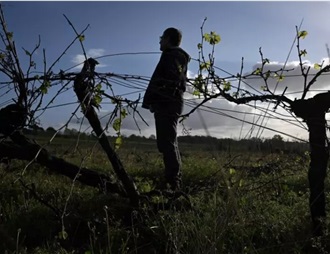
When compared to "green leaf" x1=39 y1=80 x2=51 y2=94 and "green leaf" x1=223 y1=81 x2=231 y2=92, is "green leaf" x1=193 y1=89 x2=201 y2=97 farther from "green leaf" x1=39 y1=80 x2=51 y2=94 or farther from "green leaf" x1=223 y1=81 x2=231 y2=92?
"green leaf" x1=39 y1=80 x2=51 y2=94

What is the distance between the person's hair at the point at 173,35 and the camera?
5.33 meters

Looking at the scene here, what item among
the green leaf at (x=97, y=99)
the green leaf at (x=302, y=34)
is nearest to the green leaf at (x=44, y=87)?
the green leaf at (x=97, y=99)

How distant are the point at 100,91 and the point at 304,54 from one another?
4.82ft

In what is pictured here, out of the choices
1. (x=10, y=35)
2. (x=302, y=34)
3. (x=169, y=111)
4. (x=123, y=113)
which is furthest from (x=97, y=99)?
(x=169, y=111)

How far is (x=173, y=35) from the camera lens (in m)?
5.34

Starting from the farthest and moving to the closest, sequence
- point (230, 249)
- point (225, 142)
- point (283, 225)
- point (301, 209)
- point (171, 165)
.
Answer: point (171, 165)
point (301, 209)
point (283, 225)
point (230, 249)
point (225, 142)

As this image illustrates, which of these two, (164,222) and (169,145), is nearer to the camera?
(164,222)

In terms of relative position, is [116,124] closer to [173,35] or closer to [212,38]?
[212,38]

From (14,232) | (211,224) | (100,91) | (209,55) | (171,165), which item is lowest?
(14,232)

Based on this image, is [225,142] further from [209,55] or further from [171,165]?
[171,165]

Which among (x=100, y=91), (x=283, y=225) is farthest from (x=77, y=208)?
(x=283, y=225)

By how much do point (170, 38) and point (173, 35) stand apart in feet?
0.17

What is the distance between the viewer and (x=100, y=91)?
316cm

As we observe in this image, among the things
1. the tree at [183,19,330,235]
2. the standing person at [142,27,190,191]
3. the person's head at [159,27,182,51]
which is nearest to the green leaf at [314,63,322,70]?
the tree at [183,19,330,235]
